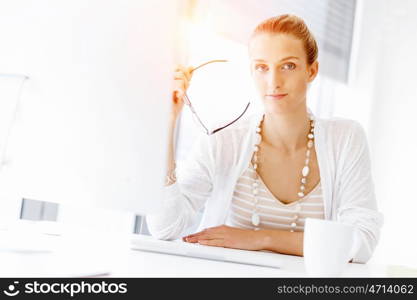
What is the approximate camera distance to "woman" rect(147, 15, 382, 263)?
146 centimetres

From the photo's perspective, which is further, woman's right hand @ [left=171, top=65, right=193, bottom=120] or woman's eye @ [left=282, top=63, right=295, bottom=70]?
woman's eye @ [left=282, top=63, right=295, bottom=70]

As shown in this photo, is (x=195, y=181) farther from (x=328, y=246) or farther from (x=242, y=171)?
(x=328, y=246)

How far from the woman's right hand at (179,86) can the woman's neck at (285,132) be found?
0.53 meters

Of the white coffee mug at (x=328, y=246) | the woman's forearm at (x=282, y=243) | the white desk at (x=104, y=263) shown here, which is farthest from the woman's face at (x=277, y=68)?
the white coffee mug at (x=328, y=246)

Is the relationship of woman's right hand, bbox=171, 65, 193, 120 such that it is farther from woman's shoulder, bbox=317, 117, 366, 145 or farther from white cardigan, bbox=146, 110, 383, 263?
woman's shoulder, bbox=317, 117, 366, 145

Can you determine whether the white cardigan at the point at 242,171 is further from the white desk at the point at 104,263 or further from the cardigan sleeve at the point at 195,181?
the white desk at the point at 104,263

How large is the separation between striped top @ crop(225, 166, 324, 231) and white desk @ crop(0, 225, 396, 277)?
0.40m

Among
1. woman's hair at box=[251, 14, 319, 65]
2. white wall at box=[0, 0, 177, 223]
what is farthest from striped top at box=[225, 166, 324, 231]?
white wall at box=[0, 0, 177, 223]

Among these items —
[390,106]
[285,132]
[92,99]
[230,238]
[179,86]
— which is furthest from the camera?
[390,106]

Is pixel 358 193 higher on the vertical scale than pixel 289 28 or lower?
lower

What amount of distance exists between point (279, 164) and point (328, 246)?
2.69 feet

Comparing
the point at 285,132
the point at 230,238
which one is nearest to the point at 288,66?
the point at 285,132

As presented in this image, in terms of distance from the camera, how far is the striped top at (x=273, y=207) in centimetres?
146

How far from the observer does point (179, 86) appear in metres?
1.08
